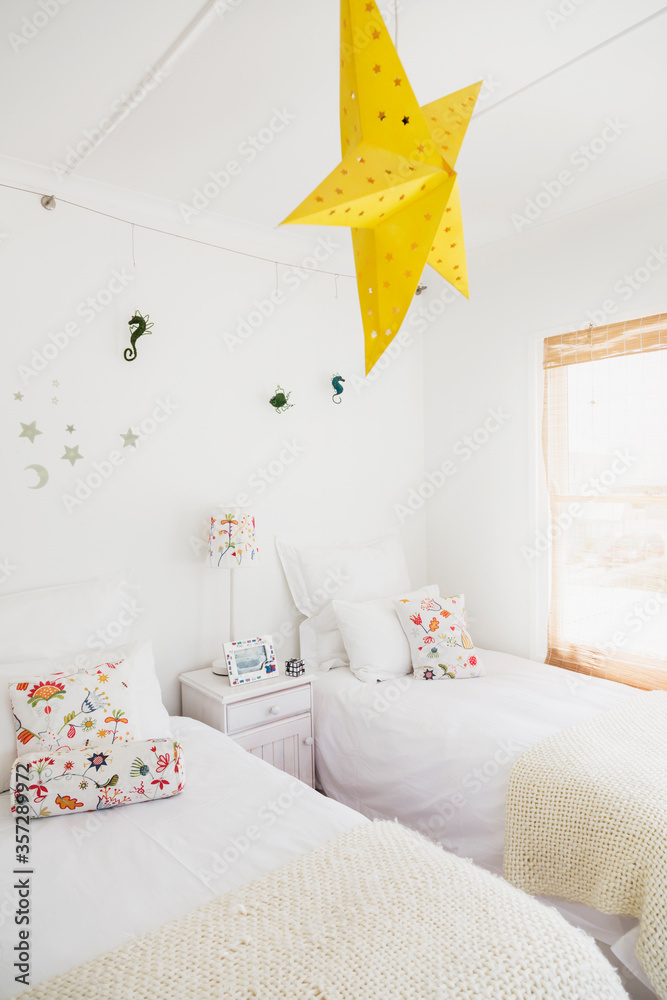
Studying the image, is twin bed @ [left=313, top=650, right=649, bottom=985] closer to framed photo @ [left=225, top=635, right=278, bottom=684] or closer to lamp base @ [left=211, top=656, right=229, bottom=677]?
framed photo @ [left=225, top=635, right=278, bottom=684]

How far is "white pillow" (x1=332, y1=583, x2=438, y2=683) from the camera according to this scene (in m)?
2.73

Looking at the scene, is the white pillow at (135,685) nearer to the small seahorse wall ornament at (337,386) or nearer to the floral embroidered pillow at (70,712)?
the floral embroidered pillow at (70,712)

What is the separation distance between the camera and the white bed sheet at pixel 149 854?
1.23 m

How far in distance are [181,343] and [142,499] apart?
673 mm

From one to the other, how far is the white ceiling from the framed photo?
1.80 m

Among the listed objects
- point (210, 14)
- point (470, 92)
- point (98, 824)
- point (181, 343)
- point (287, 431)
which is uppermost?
point (210, 14)

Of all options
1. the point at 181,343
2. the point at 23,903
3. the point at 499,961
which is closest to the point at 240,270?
the point at 181,343

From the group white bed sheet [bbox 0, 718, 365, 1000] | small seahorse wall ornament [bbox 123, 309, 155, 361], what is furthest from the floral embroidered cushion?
small seahorse wall ornament [bbox 123, 309, 155, 361]

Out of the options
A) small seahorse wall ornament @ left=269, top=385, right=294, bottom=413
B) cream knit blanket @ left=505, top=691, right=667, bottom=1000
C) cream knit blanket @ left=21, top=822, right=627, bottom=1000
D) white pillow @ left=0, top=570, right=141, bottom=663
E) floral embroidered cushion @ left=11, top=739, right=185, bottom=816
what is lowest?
cream knit blanket @ left=505, top=691, right=667, bottom=1000

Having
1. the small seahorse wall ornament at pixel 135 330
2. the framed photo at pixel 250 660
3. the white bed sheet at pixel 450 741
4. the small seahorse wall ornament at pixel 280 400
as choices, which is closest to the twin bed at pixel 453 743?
the white bed sheet at pixel 450 741

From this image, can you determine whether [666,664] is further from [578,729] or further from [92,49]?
[92,49]

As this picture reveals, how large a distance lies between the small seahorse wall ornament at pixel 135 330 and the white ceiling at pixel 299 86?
50 cm

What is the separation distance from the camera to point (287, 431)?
3.02m

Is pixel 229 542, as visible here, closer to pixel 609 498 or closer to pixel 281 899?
pixel 281 899
